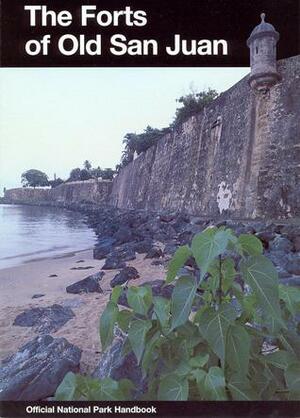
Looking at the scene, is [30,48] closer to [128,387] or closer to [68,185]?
[128,387]

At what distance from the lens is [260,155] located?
8.33m

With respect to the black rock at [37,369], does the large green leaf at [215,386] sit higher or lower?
higher

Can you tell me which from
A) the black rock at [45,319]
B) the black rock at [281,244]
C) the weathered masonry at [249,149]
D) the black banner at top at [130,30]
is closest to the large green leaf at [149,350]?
the black banner at top at [130,30]

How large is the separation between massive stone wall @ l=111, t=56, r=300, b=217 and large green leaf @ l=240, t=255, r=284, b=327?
652 cm

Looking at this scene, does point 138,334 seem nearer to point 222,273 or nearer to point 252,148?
point 222,273

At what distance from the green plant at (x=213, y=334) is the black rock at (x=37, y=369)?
3.03 feet

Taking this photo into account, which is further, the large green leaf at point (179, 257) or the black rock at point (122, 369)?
the black rock at point (122, 369)

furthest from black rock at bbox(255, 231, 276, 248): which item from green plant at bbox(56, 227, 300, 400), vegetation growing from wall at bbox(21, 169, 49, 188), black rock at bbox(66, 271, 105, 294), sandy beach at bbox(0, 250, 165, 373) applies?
vegetation growing from wall at bbox(21, 169, 49, 188)

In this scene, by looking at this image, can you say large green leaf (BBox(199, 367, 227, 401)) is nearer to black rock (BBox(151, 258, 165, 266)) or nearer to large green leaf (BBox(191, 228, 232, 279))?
large green leaf (BBox(191, 228, 232, 279))

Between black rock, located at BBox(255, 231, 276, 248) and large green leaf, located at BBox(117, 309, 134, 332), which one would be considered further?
black rock, located at BBox(255, 231, 276, 248)

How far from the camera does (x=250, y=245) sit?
1123 millimetres

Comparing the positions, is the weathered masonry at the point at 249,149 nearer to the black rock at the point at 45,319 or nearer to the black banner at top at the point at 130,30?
the black banner at top at the point at 130,30

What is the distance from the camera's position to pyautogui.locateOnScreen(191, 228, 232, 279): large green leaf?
99cm

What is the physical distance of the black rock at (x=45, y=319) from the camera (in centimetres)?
356
